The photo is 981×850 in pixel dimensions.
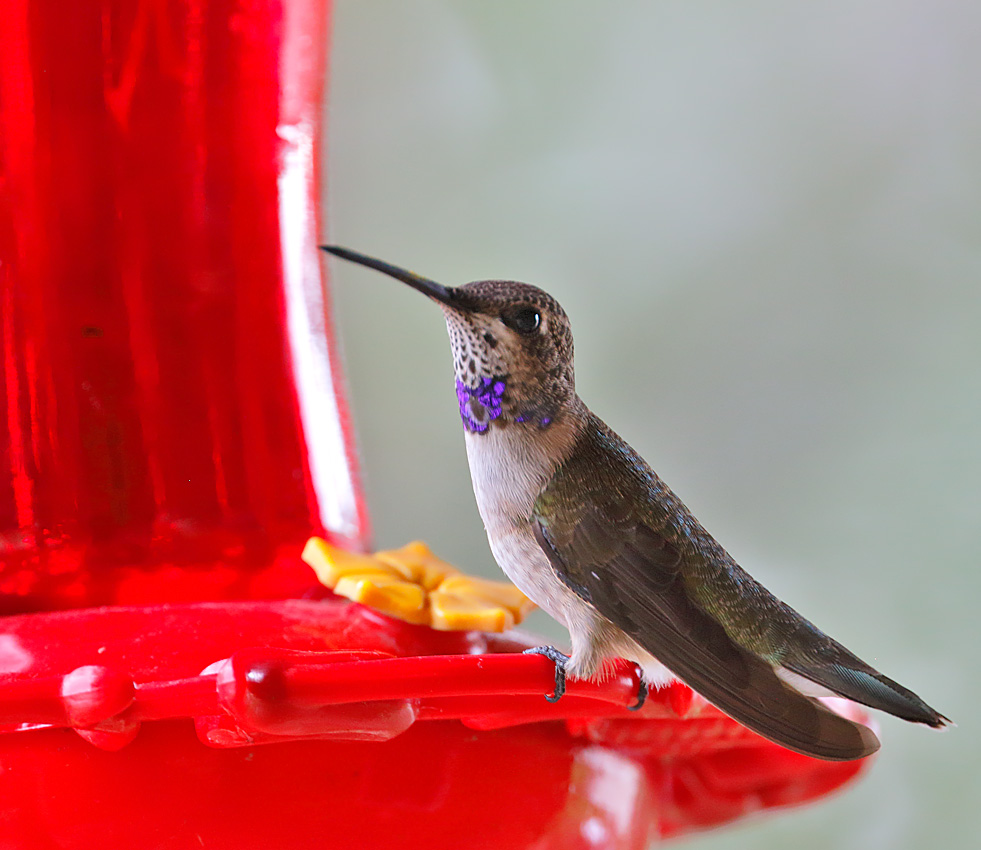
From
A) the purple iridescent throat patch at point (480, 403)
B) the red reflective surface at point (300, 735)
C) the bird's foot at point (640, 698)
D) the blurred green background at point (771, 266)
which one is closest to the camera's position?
the red reflective surface at point (300, 735)

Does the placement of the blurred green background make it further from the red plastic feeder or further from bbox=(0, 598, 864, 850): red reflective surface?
bbox=(0, 598, 864, 850): red reflective surface

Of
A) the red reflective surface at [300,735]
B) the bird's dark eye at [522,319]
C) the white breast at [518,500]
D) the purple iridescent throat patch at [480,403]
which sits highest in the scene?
the bird's dark eye at [522,319]

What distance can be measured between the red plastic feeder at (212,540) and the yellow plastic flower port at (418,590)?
0.02m

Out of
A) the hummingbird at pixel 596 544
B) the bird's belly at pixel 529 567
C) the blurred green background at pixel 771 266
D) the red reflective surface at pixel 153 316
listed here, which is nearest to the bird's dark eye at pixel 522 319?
the hummingbird at pixel 596 544

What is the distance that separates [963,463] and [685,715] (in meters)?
1.64

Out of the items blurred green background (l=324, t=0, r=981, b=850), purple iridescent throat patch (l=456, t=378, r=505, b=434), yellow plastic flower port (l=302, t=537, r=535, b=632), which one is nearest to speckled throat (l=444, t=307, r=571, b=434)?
purple iridescent throat patch (l=456, t=378, r=505, b=434)

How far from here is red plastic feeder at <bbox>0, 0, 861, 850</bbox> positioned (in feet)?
2.17

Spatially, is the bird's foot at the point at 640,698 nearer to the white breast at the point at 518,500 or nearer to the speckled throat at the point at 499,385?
the white breast at the point at 518,500

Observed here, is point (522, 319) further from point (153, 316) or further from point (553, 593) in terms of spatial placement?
point (153, 316)

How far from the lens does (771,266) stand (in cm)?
220

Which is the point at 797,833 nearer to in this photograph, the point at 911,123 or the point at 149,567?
the point at 911,123

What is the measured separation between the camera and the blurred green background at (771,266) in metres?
2.11

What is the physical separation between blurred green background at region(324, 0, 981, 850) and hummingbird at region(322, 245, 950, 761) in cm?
109

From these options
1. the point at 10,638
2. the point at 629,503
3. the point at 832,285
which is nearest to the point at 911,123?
the point at 832,285
